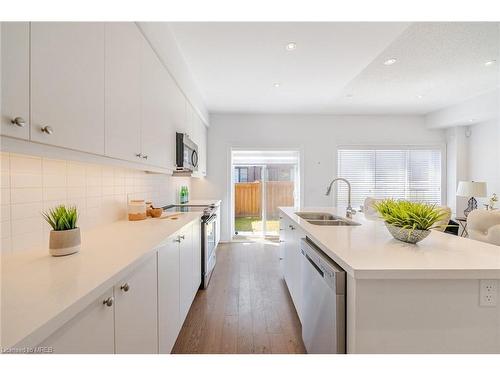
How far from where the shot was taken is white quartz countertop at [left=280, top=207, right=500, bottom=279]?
93 centimetres

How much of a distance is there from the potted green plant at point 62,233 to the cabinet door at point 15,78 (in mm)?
397

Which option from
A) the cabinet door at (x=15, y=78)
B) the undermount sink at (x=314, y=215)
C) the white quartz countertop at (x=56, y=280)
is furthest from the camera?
the undermount sink at (x=314, y=215)

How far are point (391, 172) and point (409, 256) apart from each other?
4616mm

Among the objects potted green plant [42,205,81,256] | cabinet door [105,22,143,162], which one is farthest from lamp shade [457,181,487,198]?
potted green plant [42,205,81,256]

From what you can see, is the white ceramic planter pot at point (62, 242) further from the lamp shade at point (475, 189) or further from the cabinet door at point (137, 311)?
the lamp shade at point (475, 189)

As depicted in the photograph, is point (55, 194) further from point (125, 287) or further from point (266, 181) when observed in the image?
point (266, 181)

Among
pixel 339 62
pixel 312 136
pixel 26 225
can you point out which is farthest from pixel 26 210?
pixel 312 136

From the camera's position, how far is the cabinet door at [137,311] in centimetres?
95

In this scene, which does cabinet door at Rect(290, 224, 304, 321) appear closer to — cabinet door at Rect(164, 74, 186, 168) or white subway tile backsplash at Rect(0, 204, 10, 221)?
cabinet door at Rect(164, 74, 186, 168)

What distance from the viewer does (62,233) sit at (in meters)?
1.04

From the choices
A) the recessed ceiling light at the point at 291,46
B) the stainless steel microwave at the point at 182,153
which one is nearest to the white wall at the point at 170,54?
the stainless steel microwave at the point at 182,153

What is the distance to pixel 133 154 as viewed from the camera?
1.58 metres

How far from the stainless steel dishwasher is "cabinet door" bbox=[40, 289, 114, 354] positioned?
2.98 feet
